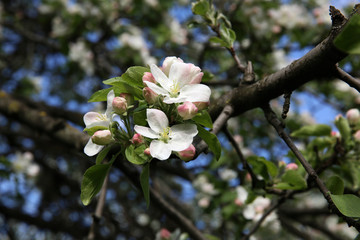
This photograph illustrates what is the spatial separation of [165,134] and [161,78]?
16 centimetres

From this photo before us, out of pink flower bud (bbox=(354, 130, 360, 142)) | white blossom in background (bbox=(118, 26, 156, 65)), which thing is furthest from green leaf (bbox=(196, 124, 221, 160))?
white blossom in background (bbox=(118, 26, 156, 65))

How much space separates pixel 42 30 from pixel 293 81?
466 cm

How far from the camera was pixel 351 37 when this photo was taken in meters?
0.70

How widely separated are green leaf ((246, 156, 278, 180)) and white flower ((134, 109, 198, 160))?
57 cm

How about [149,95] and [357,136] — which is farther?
[357,136]

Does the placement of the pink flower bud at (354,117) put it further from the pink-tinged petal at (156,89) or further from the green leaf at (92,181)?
the green leaf at (92,181)

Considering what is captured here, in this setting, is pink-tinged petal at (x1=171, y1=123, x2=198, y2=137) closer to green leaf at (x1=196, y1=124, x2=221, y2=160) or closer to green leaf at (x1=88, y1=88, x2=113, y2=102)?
green leaf at (x1=196, y1=124, x2=221, y2=160)

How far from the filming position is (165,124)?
35.1 inches

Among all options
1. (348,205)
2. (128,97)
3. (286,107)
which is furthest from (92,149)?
(348,205)

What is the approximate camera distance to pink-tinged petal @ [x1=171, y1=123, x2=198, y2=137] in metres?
0.88

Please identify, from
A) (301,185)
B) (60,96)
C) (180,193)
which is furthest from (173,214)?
(60,96)

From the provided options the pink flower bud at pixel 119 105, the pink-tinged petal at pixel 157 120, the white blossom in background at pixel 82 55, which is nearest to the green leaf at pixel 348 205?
the pink-tinged petal at pixel 157 120

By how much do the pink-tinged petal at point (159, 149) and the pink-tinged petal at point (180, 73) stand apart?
17 cm

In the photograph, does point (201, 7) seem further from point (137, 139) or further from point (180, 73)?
point (137, 139)
